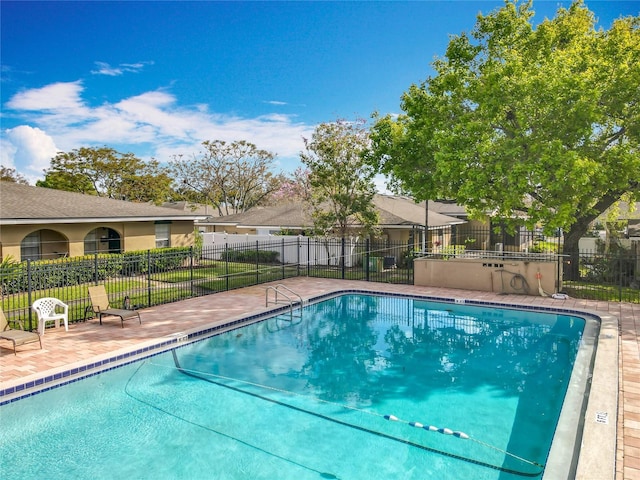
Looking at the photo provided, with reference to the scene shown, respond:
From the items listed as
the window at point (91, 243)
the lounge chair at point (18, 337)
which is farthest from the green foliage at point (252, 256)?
the lounge chair at point (18, 337)

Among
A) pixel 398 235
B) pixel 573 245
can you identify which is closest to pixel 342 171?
pixel 398 235

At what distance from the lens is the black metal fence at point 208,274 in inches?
563

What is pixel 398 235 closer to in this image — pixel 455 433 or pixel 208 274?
pixel 208 274

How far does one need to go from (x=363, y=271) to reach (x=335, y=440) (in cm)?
1594

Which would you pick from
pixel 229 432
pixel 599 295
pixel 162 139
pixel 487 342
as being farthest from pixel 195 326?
pixel 162 139

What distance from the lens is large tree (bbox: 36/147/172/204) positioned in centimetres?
3919

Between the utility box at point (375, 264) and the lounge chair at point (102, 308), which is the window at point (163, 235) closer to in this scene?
the utility box at point (375, 264)

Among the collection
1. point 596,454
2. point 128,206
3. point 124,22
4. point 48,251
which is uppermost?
point 124,22

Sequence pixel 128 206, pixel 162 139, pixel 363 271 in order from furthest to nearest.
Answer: pixel 162 139 < pixel 128 206 < pixel 363 271

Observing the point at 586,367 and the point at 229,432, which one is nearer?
the point at 229,432

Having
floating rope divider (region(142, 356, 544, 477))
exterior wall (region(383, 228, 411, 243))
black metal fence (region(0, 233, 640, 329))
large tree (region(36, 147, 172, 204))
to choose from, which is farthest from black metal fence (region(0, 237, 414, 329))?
large tree (region(36, 147, 172, 204))

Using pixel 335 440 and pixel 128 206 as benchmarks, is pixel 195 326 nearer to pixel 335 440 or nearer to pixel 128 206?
pixel 335 440

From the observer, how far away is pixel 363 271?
22578 millimetres

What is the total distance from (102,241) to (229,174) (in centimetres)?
2480
